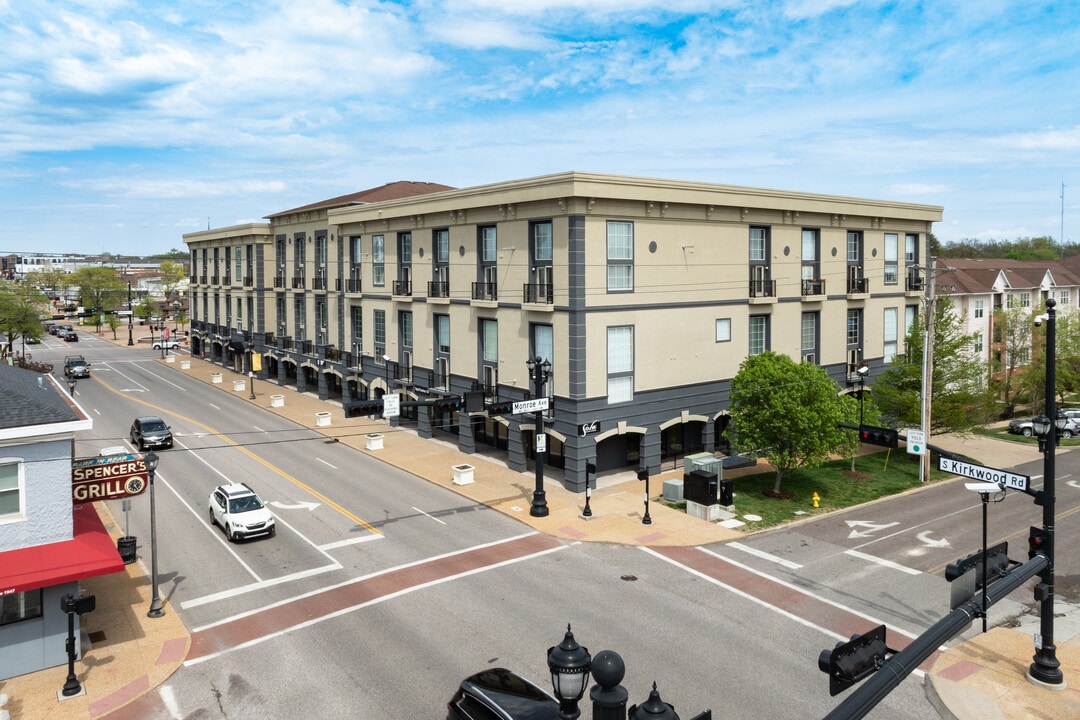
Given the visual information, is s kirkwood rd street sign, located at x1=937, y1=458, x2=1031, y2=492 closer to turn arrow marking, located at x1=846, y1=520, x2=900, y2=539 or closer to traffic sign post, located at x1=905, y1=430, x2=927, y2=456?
traffic sign post, located at x1=905, y1=430, x2=927, y2=456

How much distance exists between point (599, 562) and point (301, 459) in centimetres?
1995

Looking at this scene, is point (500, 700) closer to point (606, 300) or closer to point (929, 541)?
point (929, 541)

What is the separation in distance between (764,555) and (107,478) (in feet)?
64.0

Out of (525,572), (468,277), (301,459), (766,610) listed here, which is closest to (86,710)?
(525,572)

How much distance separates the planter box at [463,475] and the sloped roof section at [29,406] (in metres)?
15.7

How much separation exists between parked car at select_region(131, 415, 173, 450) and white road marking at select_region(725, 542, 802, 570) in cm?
3018

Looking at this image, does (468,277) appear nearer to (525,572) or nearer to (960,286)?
(525,572)

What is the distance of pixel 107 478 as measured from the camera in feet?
60.7

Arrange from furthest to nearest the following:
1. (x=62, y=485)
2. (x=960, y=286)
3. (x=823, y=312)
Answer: (x=960, y=286) → (x=823, y=312) → (x=62, y=485)

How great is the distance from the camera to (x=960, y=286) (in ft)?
204

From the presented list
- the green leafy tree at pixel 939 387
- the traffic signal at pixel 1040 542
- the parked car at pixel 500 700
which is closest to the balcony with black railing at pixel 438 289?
the green leafy tree at pixel 939 387

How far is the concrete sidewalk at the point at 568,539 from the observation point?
50.9 feet

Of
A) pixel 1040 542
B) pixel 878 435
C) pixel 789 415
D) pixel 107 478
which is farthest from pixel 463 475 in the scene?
pixel 1040 542

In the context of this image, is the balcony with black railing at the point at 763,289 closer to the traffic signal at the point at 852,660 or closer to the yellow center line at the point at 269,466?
the yellow center line at the point at 269,466
